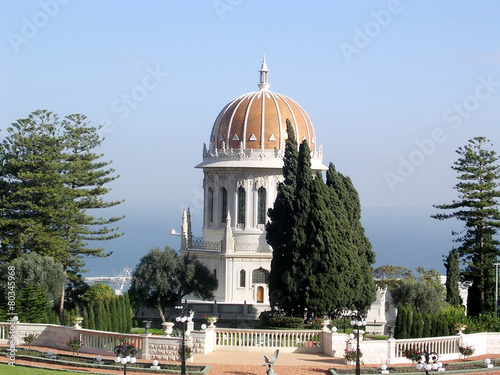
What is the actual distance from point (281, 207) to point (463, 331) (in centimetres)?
1044

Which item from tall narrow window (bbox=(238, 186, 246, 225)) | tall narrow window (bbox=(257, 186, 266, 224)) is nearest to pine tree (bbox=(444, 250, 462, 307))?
tall narrow window (bbox=(257, 186, 266, 224))

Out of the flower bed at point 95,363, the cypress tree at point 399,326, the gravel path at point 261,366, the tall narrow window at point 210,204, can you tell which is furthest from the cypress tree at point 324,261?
the tall narrow window at point 210,204

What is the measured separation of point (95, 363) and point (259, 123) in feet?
87.3

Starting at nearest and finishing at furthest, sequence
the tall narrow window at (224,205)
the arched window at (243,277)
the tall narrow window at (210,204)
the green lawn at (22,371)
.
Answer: the green lawn at (22,371)
the arched window at (243,277)
the tall narrow window at (224,205)
the tall narrow window at (210,204)

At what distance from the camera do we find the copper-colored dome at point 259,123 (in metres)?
50.8

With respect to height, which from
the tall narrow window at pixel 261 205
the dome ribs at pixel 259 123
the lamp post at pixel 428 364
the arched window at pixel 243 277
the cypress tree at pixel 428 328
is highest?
the dome ribs at pixel 259 123

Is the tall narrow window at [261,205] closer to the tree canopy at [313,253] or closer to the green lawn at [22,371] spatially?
the tree canopy at [313,253]

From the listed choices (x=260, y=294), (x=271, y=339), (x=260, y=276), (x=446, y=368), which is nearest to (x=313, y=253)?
(x=271, y=339)

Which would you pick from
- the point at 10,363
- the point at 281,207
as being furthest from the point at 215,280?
the point at 10,363

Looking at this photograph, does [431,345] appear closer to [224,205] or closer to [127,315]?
[127,315]

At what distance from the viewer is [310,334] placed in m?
29.1

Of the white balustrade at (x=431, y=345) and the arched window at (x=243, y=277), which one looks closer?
the white balustrade at (x=431, y=345)

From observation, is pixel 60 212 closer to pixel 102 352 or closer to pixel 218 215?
pixel 218 215

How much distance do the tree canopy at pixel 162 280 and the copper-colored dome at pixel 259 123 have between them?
7919 mm
